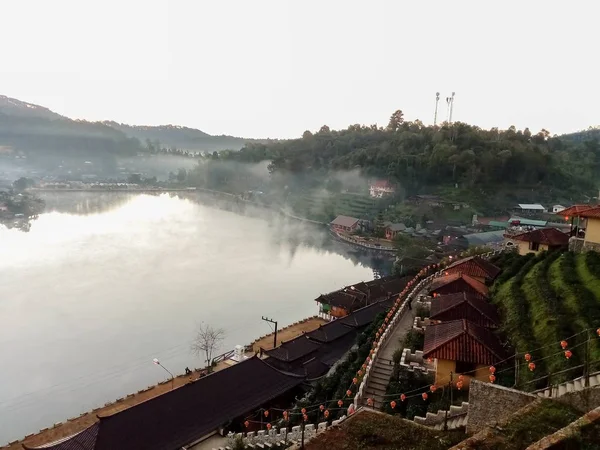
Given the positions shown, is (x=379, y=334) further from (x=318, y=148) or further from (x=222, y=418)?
(x=318, y=148)

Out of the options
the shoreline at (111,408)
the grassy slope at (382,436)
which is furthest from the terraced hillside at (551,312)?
the shoreline at (111,408)

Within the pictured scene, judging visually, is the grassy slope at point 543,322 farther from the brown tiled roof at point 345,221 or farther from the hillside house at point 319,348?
the brown tiled roof at point 345,221

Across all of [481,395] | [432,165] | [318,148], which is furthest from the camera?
[318,148]

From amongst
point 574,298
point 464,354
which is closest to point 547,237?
point 574,298

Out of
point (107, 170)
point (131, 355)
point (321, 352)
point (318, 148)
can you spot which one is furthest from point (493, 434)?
point (107, 170)

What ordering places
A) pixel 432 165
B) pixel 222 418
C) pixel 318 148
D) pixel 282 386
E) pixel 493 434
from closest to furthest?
pixel 493 434
pixel 222 418
pixel 282 386
pixel 432 165
pixel 318 148

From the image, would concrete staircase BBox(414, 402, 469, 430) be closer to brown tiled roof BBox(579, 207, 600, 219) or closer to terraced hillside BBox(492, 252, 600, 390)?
terraced hillside BBox(492, 252, 600, 390)
